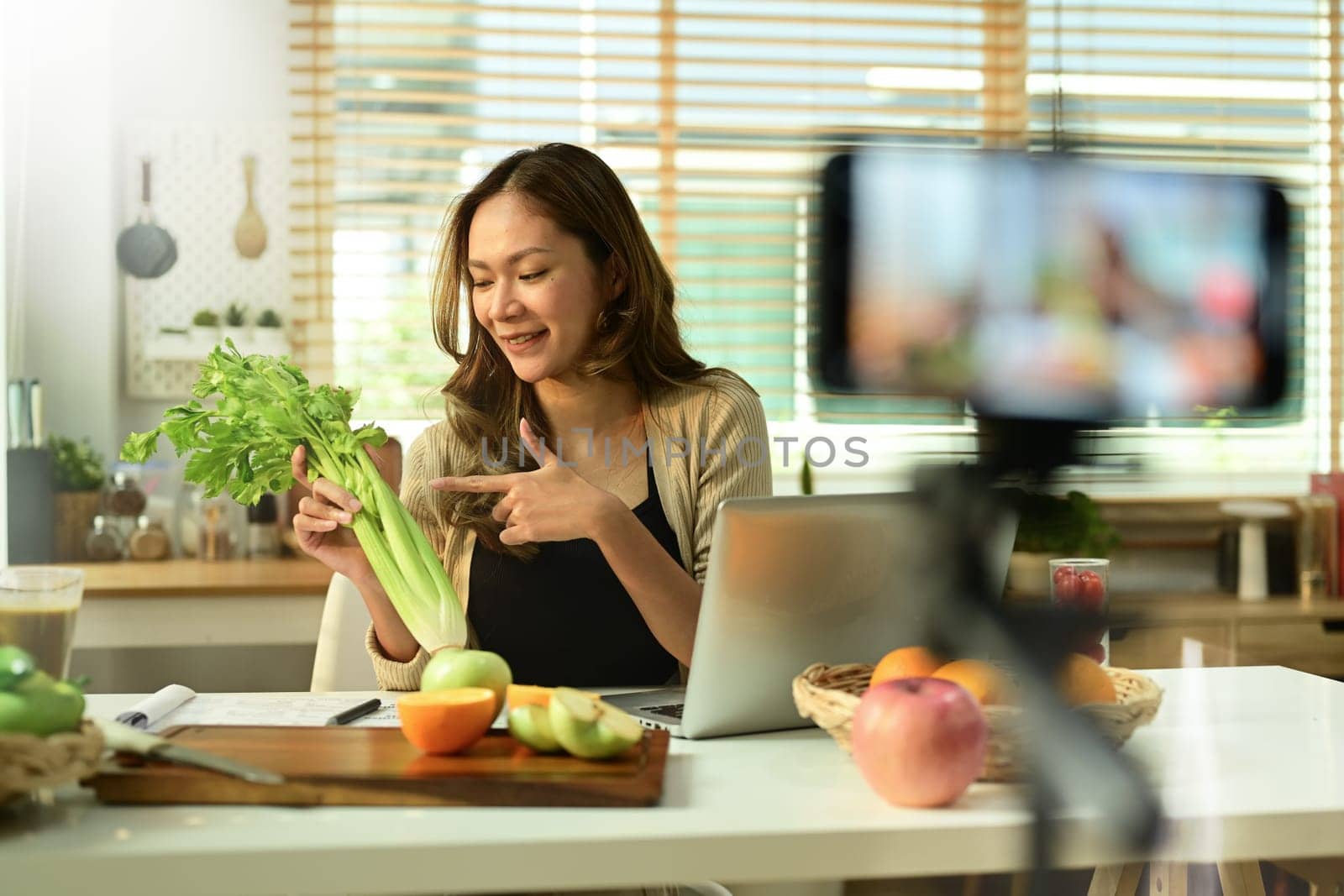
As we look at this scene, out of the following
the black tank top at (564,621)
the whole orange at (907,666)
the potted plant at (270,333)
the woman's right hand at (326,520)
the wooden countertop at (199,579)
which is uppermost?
the potted plant at (270,333)

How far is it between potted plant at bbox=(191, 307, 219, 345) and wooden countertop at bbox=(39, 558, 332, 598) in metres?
0.56

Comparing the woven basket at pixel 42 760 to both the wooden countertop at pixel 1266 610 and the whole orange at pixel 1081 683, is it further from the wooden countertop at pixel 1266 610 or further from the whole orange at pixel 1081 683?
the wooden countertop at pixel 1266 610

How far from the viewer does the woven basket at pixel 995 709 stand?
0.83 metres

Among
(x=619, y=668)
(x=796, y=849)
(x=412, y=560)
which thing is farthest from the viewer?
(x=619, y=668)

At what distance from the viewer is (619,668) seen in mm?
1621

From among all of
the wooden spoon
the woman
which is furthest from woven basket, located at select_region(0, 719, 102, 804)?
the wooden spoon

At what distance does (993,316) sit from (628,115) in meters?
2.98

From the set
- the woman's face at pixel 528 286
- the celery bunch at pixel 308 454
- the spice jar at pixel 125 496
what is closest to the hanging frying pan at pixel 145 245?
the spice jar at pixel 125 496

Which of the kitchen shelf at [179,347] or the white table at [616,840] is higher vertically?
the kitchen shelf at [179,347]

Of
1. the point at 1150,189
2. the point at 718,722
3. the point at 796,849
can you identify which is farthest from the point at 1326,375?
the point at 1150,189

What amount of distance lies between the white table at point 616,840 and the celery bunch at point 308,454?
0.47 meters

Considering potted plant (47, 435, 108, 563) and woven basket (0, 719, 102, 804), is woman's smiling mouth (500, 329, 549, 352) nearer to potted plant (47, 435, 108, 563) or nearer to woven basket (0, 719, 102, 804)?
woven basket (0, 719, 102, 804)

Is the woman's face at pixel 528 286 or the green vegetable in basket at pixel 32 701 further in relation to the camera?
the woman's face at pixel 528 286

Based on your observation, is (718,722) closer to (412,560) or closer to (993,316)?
(412,560)
